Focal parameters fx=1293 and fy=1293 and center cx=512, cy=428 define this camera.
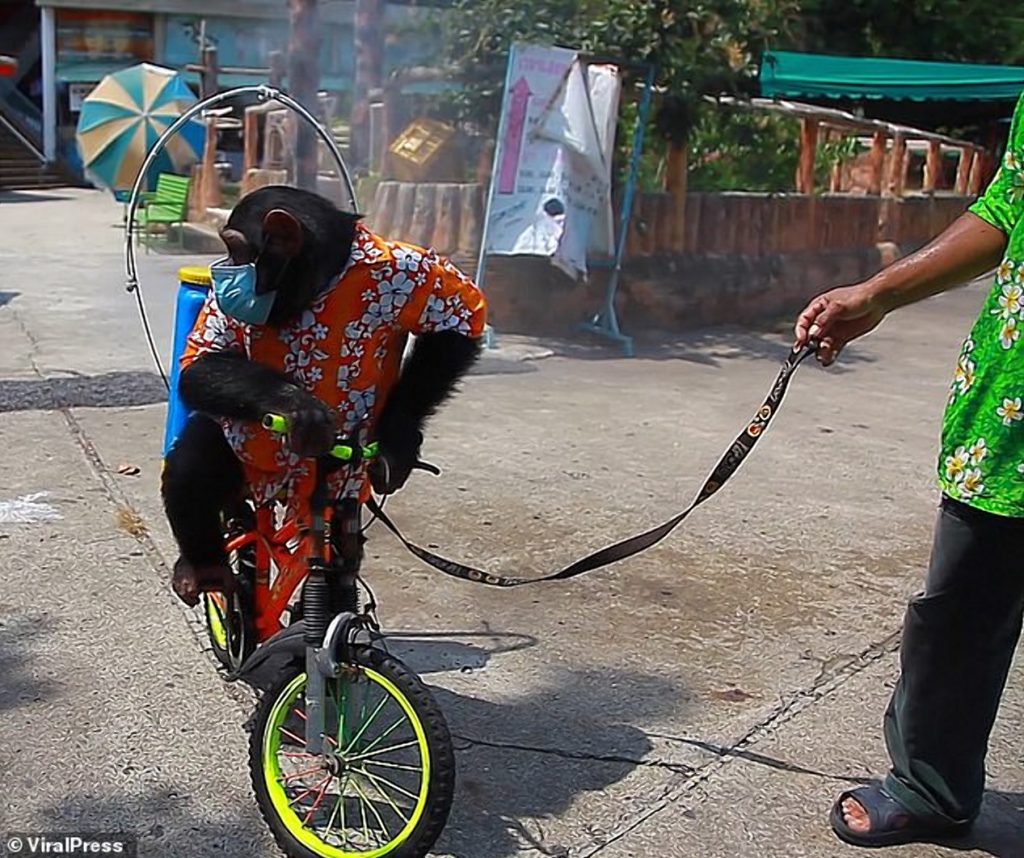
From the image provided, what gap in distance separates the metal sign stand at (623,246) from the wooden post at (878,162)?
169 inches

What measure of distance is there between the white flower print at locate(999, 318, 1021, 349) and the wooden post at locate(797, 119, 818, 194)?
8.66 meters

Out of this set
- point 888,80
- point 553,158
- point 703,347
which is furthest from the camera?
point 888,80

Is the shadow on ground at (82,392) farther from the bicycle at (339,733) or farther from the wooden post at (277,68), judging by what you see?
the wooden post at (277,68)

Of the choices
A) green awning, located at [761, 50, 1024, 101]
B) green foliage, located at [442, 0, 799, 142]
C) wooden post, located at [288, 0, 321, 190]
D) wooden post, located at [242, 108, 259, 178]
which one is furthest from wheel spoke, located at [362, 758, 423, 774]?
wooden post, located at [242, 108, 259, 178]

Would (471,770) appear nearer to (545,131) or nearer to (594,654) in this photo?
(594,654)

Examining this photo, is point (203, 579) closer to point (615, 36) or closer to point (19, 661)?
point (19, 661)

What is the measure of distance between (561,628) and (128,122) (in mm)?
13697

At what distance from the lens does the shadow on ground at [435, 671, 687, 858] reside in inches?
111

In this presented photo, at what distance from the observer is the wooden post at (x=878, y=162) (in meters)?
12.2

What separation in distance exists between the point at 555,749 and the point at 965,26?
1868cm

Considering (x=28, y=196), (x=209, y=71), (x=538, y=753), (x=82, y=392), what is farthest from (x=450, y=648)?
(x=28, y=196)

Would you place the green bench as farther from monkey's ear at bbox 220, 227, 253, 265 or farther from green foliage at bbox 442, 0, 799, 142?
monkey's ear at bbox 220, 227, 253, 265

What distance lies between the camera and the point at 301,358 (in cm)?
277

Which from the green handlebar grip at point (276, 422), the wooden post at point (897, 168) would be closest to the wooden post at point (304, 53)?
the wooden post at point (897, 168)
